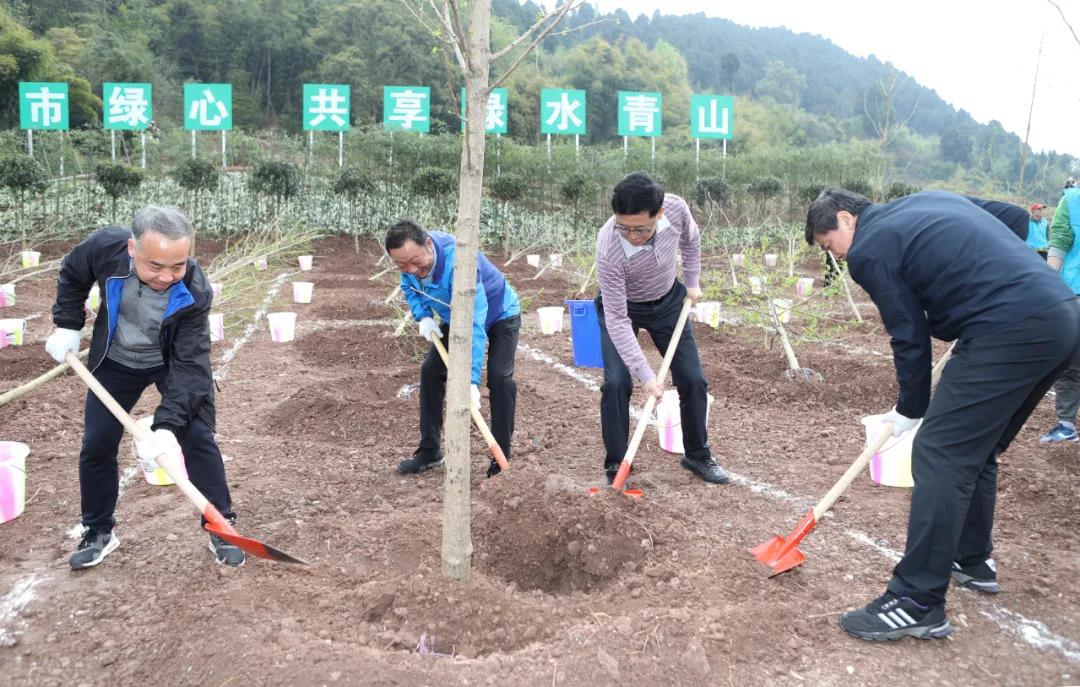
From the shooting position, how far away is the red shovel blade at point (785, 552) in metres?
2.91

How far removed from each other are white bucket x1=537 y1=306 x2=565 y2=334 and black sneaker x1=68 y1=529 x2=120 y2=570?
196 inches

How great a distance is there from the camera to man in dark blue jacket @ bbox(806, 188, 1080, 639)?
2.32 metres

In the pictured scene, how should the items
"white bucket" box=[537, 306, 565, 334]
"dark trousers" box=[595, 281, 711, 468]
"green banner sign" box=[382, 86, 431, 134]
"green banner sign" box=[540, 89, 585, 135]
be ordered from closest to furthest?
1. "dark trousers" box=[595, 281, 711, 468]
2. "white bucket" box=[537, 306, 565, 334]
3. "green banner sign" box=[382, 86, 431, 134]
4. "green banner sign" box=[540, 89, 585, 135]

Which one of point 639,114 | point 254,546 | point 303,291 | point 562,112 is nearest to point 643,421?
point 254,546

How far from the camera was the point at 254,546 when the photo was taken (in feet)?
9.30

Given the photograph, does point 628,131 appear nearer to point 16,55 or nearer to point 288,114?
point 16,55

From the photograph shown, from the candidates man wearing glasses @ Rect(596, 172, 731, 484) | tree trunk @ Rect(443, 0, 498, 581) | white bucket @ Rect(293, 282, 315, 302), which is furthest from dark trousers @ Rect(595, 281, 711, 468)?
white bucket @ Rect(293, 282, 315, 302)

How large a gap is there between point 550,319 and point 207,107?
1287 centimetres

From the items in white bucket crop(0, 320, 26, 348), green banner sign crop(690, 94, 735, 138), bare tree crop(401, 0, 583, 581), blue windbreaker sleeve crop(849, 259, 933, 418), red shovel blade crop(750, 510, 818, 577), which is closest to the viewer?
bare tree crop(401, 0, 583, 581)

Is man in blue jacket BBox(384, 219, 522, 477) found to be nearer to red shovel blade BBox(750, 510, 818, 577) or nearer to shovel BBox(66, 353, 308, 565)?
shovel BBox(66, 353, 308, 565)

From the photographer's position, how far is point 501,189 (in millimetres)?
15812

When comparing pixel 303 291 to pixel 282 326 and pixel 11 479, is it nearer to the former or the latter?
pixel 282 326

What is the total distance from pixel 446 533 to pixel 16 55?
89.5ft

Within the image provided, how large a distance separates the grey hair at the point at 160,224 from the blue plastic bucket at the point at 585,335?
3.45m
